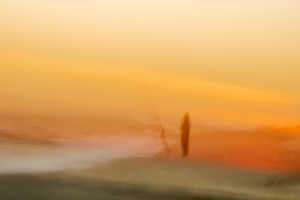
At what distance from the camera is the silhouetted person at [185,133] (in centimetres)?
549

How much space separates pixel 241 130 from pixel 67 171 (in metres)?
1.32

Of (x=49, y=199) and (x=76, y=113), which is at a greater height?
(x=76, y=113)

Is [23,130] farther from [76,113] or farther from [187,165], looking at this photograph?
[187,165]

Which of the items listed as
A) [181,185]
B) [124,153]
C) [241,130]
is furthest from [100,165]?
[241,130]

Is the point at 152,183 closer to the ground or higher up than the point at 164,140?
closer to the ground

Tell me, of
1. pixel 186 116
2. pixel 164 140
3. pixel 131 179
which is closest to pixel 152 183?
pixel 131 179

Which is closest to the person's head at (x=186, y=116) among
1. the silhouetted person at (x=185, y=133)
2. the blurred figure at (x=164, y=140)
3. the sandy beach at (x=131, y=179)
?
the silhouetted person at (x=185, y=133)

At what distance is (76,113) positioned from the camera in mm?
5434

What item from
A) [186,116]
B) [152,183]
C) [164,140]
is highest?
[186,116]

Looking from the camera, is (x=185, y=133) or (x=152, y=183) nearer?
(x=152, y=183)

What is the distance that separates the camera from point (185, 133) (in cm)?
555

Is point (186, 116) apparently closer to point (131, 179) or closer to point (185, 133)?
point (185, 133)

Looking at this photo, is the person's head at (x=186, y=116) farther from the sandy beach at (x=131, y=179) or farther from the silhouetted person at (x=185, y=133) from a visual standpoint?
the sandy beach at (x=131, y=179)

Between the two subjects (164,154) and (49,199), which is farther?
(164,154)
